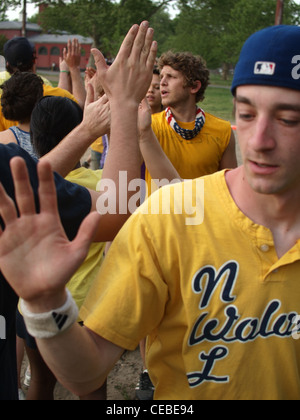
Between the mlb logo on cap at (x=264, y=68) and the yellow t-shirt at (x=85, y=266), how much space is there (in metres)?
1.54

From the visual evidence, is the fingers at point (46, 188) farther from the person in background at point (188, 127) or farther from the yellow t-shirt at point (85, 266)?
the person in background at point (188, 127)

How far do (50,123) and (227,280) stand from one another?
168 centimetres

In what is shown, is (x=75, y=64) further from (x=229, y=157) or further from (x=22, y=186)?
(x=22, y=186)

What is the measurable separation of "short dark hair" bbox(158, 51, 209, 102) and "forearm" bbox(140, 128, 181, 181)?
4.88ft

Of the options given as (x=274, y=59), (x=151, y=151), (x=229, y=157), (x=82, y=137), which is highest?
(x=274, y=59)

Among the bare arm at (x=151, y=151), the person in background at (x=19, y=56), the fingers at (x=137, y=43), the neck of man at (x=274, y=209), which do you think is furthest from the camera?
the person in background at (x=19, y=56)

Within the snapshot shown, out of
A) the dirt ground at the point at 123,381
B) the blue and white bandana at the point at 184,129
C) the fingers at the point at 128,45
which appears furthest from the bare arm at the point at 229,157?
the fingers at the point at 128,45

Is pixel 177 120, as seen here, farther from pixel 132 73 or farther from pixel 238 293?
pixel 238 293

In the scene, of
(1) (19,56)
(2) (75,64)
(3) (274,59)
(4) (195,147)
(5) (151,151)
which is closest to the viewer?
(3) (274,59)

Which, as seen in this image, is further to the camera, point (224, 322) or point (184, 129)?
point (184, 129)

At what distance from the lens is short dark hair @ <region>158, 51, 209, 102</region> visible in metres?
4.16

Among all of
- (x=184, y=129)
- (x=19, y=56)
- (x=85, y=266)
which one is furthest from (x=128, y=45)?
(x=19, y=56)

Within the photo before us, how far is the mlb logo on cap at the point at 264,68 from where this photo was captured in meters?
1.37

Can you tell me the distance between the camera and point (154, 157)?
2889 mm
